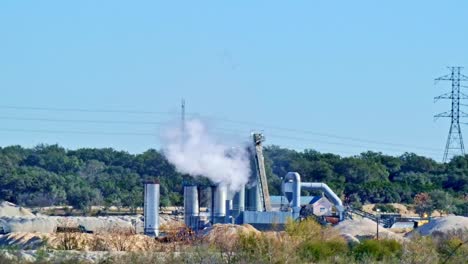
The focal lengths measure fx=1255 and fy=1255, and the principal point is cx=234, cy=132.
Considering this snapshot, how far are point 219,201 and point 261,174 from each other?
3442 mm

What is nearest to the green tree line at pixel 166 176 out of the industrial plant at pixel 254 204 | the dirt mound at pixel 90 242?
the industrial plant at pixel 254 204

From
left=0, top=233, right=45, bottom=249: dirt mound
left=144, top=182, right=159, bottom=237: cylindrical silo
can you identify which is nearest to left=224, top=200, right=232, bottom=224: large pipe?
left=144, top=182, right=159, bottom=237: cylindrical silo

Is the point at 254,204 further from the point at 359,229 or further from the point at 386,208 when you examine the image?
the point at 386,208

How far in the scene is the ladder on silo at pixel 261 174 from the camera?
80.5 m

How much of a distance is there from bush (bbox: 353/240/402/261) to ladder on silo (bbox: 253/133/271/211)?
90.0ft

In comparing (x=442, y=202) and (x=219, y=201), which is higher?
(x=442, y=202)

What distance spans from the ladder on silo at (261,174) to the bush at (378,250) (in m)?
27.4

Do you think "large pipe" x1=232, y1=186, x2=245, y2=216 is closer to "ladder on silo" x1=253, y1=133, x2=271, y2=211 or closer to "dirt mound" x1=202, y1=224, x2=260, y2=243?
"ladder on silo" x1=253, y1=133, x2=271, y2=211

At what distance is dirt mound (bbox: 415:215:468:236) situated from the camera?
67.1 metres

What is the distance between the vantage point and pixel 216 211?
79.2m

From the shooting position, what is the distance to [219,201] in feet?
260

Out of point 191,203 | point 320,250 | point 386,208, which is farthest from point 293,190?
point 320,250

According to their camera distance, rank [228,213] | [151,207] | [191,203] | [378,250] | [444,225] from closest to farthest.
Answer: [378,250] < [444,225] < [151,207] < [191,203] < [228,213]

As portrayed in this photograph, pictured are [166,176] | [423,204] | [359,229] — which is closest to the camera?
[359,229]
